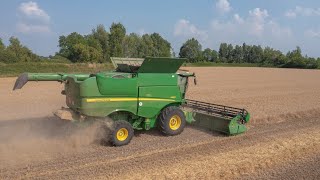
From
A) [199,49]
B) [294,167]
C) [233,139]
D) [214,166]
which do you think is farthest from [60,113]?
[199,49]

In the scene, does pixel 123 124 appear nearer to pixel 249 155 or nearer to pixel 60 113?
pixel 60 113

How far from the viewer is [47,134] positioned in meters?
10.2

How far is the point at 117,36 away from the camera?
67.2 metres

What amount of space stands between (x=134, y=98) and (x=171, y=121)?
56.7 inches

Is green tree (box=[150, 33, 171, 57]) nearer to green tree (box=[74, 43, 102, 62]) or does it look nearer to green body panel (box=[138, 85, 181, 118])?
green tree (box=[74, 43, 102, 62])

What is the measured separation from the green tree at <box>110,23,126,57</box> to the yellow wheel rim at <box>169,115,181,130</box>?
57434 mm

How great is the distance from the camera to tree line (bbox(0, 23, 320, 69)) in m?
61.7

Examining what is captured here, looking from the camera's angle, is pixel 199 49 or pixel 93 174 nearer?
pixel 93 174

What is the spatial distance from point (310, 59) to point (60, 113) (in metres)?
85.2

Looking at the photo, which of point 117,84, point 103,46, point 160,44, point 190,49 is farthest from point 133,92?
point 190,49

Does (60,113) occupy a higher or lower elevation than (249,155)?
higher

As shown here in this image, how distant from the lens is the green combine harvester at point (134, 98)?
9.13m

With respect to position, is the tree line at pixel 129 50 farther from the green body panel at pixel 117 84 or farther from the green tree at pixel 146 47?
the green body panel at pixel 117 84

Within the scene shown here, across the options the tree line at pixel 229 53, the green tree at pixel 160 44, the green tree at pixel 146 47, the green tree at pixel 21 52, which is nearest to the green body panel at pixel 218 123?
the green tree at pixel 21 52
